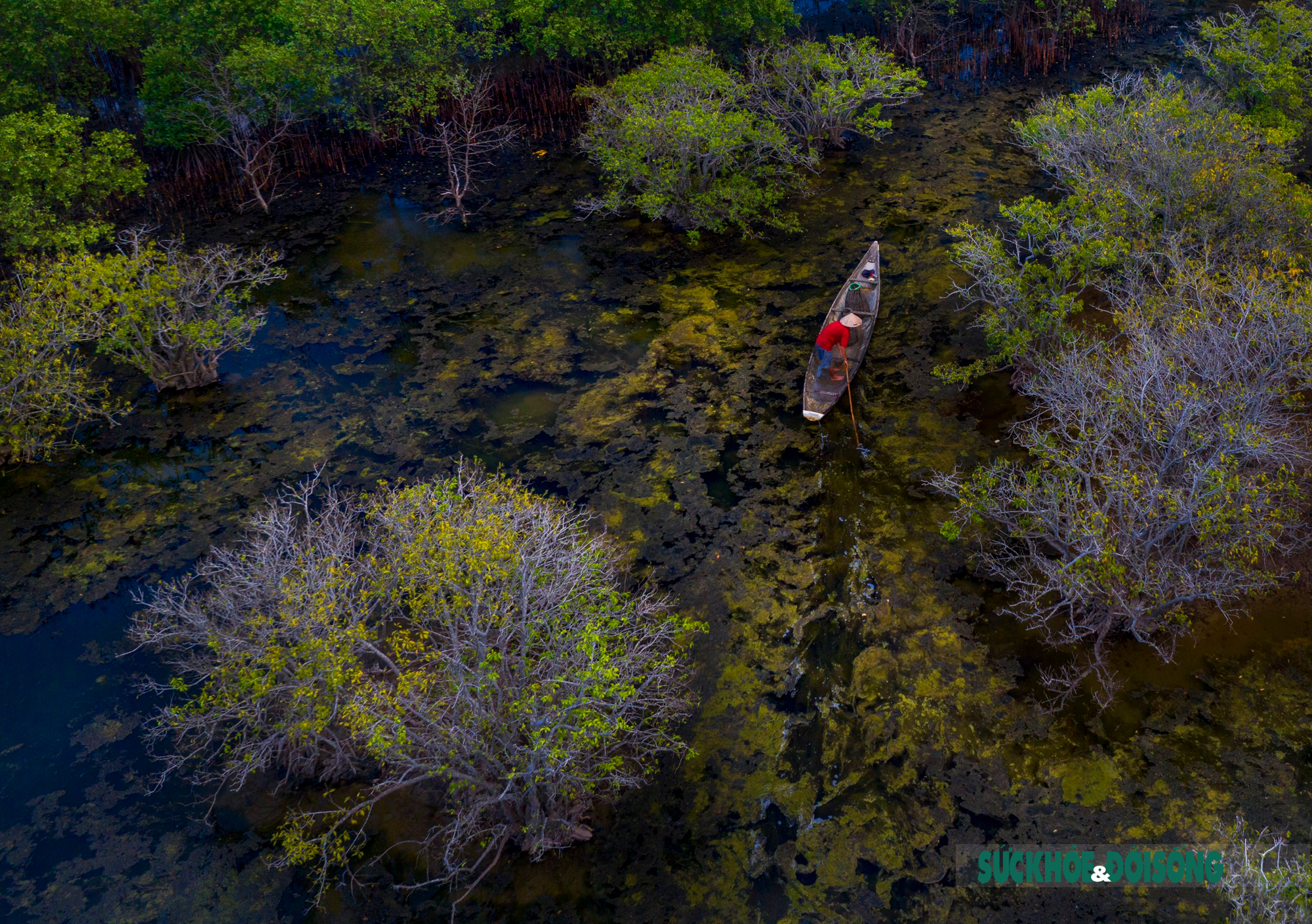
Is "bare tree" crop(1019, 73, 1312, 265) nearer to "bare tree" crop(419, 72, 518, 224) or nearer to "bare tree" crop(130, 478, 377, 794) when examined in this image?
"bare tree" crop(130, 478, 377, 794)

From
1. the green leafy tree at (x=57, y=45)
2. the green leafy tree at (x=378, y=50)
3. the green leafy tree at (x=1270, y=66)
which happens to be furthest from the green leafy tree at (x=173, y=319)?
the green leafy tree at (x=1270, y=66)

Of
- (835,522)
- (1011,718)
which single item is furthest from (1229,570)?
(835,522)

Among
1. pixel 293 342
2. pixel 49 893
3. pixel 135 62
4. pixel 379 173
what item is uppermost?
pixel 135 62

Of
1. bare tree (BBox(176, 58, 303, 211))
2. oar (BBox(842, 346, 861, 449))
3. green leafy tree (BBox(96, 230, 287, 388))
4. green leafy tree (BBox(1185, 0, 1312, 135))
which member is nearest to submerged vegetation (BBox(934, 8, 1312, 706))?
oar (BBox(842, 346, 861, 449))

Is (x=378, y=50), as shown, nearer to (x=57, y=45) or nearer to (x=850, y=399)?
(x=57, y=45)

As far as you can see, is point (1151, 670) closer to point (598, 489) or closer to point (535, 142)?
point (598, 489)

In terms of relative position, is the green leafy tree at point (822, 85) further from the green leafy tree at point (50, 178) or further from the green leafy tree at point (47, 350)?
the green leafy tree at point (47, 350)
